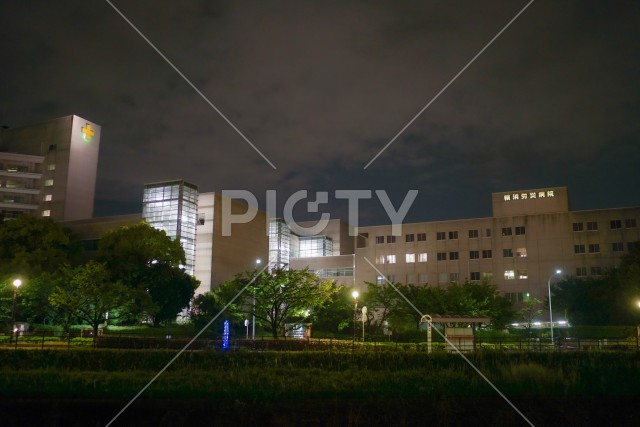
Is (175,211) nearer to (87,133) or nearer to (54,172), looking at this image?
(54,172)

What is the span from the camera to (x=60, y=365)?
24.0 meters

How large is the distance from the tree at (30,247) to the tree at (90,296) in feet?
36.7

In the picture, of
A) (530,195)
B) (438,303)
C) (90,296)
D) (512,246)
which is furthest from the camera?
(530,195)

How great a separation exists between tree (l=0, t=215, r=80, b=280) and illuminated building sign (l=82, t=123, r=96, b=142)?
59909mm

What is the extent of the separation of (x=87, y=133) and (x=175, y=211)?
5363cm

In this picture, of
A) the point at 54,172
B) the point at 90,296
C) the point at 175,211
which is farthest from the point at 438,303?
the point at 54,172

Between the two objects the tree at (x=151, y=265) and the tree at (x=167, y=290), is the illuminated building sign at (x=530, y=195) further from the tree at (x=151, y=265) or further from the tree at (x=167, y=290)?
the tree at (x=167, y=290)

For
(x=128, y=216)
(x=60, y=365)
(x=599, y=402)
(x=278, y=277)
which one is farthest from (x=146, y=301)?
(x=599, y=402)

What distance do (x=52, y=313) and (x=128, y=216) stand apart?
4020 cm

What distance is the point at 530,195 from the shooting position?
91.8 metres

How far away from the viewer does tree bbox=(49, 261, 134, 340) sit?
48.7 m

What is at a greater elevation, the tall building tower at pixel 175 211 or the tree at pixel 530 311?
the tall building tower at pixel 175 211

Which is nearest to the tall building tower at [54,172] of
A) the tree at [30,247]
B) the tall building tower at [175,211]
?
the tall building tower at [175,211]

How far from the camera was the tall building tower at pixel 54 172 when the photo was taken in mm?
122375
